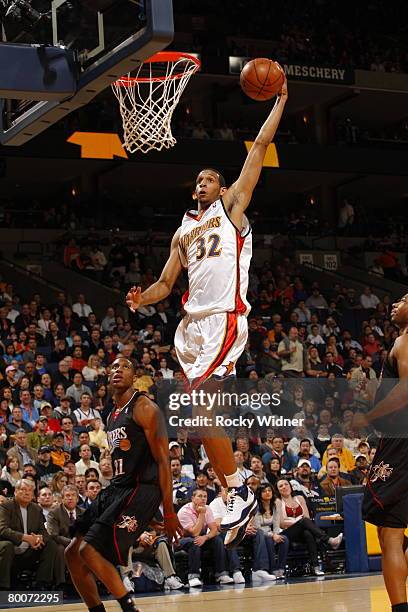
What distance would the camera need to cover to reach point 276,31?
2508cm

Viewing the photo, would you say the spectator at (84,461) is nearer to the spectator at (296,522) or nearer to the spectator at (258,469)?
the spectator at (258,469)

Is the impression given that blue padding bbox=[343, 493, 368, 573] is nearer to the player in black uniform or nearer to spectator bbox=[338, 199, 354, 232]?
the player in black uniform

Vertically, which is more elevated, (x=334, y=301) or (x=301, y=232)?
(x=301, y=232)

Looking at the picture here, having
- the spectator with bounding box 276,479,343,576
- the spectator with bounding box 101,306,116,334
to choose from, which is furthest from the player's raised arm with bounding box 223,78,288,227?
the spectator with bounding box 101,306,116,334

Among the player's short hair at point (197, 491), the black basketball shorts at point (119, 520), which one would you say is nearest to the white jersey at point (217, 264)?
the black basketball shorts at point (119, 520)

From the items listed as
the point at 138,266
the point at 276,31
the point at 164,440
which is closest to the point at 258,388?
the point at 164,440

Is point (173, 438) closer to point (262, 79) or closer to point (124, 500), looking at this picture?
point (124, 500)

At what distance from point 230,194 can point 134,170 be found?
1805cm

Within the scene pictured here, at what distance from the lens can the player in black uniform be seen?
22.5 feet

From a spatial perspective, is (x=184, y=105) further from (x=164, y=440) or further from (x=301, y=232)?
(x=164, y=440)

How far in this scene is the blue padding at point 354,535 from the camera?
38.4ft

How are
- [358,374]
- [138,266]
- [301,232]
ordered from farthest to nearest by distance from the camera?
[301,232] < [138,266] < [358,374]

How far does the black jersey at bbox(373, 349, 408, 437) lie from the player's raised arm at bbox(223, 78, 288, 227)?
1310 millimetres

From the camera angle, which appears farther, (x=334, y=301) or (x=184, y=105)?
(x=184, y=105)
